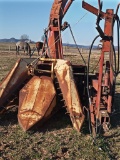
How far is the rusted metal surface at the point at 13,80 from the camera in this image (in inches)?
260

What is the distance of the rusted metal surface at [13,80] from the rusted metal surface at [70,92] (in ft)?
2.37

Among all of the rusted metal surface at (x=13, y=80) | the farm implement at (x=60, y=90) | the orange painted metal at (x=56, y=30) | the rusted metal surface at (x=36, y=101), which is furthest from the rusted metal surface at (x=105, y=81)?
the orange painted metal at (x=56, y=30)

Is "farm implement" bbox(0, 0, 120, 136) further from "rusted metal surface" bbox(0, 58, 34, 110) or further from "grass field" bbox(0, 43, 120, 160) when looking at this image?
"grass field" bbox(0, 43, 120, 160)

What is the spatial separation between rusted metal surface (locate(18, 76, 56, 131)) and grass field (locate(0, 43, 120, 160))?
8.4 inches

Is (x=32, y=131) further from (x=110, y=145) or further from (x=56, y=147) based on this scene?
(x=110, y=145)

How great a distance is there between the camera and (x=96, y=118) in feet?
19.9

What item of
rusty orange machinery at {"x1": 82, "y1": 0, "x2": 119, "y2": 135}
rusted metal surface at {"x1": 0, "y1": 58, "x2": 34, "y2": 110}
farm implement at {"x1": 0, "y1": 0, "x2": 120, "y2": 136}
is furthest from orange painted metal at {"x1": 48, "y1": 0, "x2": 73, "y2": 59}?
rusty orange machinery at {"x1": 82, "y1": 0, "x2": 119, "y2": 135}

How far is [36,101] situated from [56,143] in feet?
3.45

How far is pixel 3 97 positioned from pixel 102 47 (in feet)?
7.04

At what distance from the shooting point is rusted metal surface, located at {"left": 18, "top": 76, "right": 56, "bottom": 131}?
603 centimetres

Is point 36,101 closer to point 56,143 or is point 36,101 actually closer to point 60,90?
point 60,90

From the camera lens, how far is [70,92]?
20.4ft

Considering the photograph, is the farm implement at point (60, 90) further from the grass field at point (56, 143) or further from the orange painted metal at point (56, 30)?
the orange painted metal at point (56, 30)

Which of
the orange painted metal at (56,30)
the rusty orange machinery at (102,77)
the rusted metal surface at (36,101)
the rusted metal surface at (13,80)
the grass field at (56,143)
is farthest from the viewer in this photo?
the orange painted metal at (56,30)
